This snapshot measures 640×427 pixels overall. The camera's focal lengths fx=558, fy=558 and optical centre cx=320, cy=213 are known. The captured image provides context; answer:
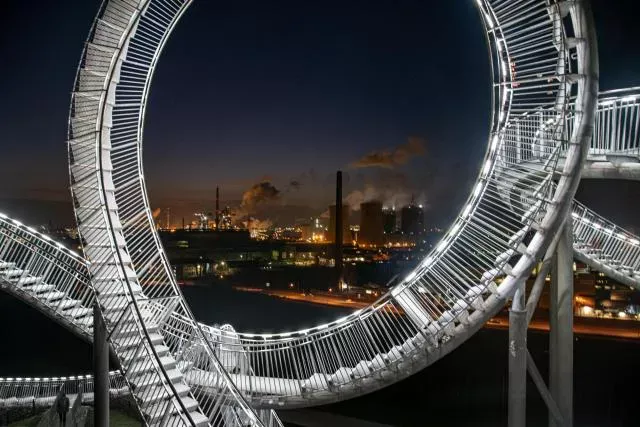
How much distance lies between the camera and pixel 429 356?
1116cm

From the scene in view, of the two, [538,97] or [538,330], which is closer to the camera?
[538,97]

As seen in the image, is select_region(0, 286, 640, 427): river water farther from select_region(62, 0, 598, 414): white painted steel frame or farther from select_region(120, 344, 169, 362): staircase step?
select_region(120, 344, 169, 362): staircase step

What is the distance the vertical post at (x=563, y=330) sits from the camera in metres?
12.7

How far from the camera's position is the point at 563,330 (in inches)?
506

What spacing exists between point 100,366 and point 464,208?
805 centimetres

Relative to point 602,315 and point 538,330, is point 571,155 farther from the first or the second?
point 602,315

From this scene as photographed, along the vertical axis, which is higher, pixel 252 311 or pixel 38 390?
pixel 38 390

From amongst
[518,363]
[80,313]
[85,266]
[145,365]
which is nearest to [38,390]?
[80,313]

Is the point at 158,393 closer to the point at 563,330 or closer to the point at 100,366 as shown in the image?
the point at 100,366

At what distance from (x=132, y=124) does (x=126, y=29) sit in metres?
2.30

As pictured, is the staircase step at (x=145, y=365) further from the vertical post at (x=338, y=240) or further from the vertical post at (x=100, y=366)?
the vertical post at (x=338, y=240)

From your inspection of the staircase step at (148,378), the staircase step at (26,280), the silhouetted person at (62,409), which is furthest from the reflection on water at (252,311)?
the staircase step at (148,378)

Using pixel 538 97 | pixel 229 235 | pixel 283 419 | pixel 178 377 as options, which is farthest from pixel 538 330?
pixel 229 235

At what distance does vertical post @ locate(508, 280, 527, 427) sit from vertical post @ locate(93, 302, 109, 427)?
8.32 meters
